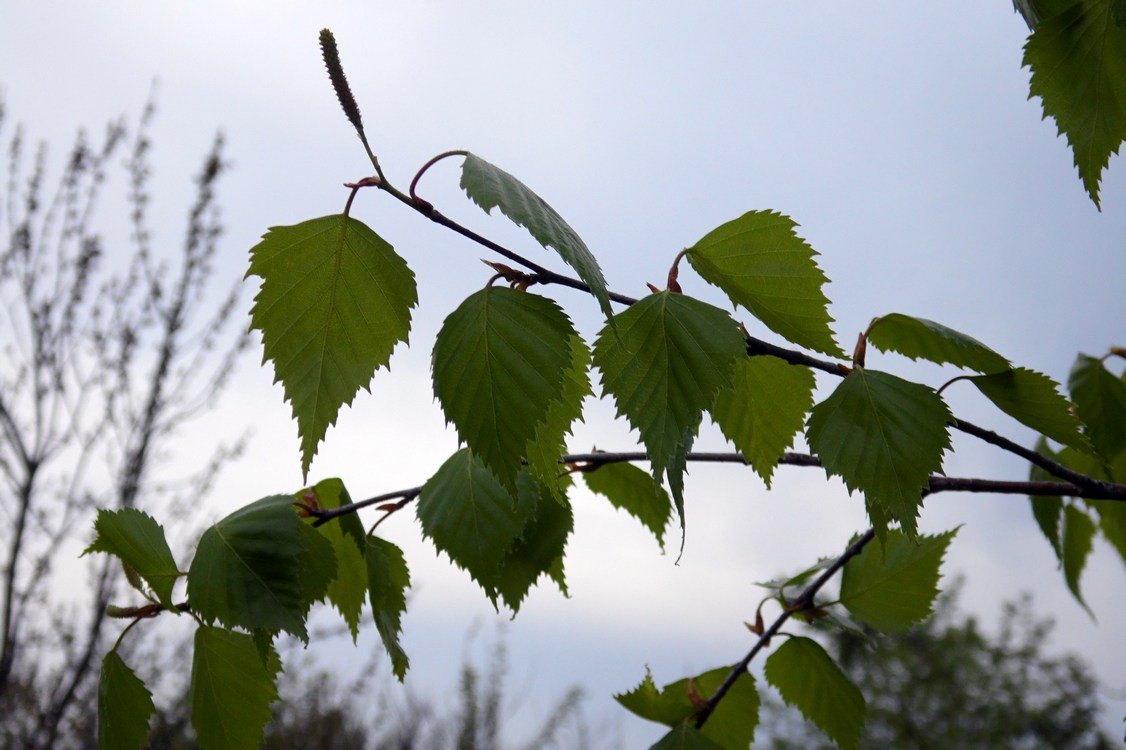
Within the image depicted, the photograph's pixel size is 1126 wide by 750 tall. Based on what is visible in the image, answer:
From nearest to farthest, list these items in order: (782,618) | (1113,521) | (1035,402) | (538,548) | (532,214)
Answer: (532,214) < (1035,402) < (538,548) < (782,618) < (1113,521)

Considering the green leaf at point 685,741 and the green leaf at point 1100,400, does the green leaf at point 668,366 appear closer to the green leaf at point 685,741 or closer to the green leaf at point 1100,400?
the green leaf at point 685,741

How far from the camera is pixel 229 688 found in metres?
0.64

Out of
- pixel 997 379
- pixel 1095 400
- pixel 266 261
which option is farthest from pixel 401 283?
pixel 1095 400

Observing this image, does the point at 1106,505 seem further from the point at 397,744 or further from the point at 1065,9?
the point at 397,744

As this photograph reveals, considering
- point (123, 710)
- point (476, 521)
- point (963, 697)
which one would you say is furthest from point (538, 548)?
point (963, 697)

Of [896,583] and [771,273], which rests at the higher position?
[771,273]

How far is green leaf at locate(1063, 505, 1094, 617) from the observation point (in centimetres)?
102

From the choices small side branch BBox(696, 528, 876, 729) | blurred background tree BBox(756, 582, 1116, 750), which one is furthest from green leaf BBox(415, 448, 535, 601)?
blurred background tree BBox(756, 582, 1116, 750)

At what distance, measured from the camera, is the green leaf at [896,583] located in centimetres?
81

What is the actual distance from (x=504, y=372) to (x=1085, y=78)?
1.15 ft

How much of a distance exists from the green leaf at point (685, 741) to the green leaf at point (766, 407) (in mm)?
258

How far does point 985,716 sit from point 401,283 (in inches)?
372

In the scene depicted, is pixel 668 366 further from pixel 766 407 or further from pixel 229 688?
pixel 229 688

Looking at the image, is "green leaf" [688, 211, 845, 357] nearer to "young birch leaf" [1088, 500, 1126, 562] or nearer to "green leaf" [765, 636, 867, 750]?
"green leaf" [765, 636, 867, 750]
